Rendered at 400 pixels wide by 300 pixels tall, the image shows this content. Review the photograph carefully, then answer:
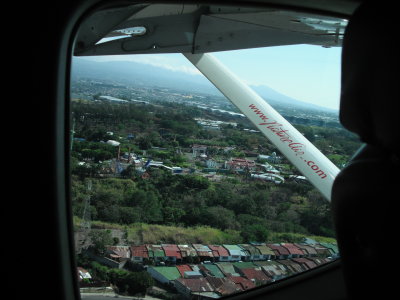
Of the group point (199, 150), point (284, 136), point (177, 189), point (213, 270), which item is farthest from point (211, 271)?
point (284, 136)

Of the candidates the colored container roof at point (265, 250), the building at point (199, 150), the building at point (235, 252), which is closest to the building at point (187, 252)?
the building at point (235, 252)

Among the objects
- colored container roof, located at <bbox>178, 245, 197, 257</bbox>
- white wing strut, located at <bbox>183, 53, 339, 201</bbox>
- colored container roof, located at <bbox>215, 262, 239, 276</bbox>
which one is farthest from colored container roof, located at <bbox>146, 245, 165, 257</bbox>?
white wing strut, located at <bbox>183, 53, 339, 201</bbox>

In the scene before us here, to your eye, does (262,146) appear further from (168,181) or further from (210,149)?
(168,181)

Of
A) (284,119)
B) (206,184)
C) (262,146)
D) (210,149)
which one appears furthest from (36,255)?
(284,119)

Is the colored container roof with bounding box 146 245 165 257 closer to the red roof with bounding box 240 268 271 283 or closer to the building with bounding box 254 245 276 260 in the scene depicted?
the red roof with bounding box 240 268 271 283

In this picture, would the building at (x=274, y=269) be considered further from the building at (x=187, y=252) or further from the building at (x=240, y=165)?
the building at (x=240, y=165)

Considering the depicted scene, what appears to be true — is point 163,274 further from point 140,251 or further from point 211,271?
point 211,271

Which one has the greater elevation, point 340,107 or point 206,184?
point 340,107
